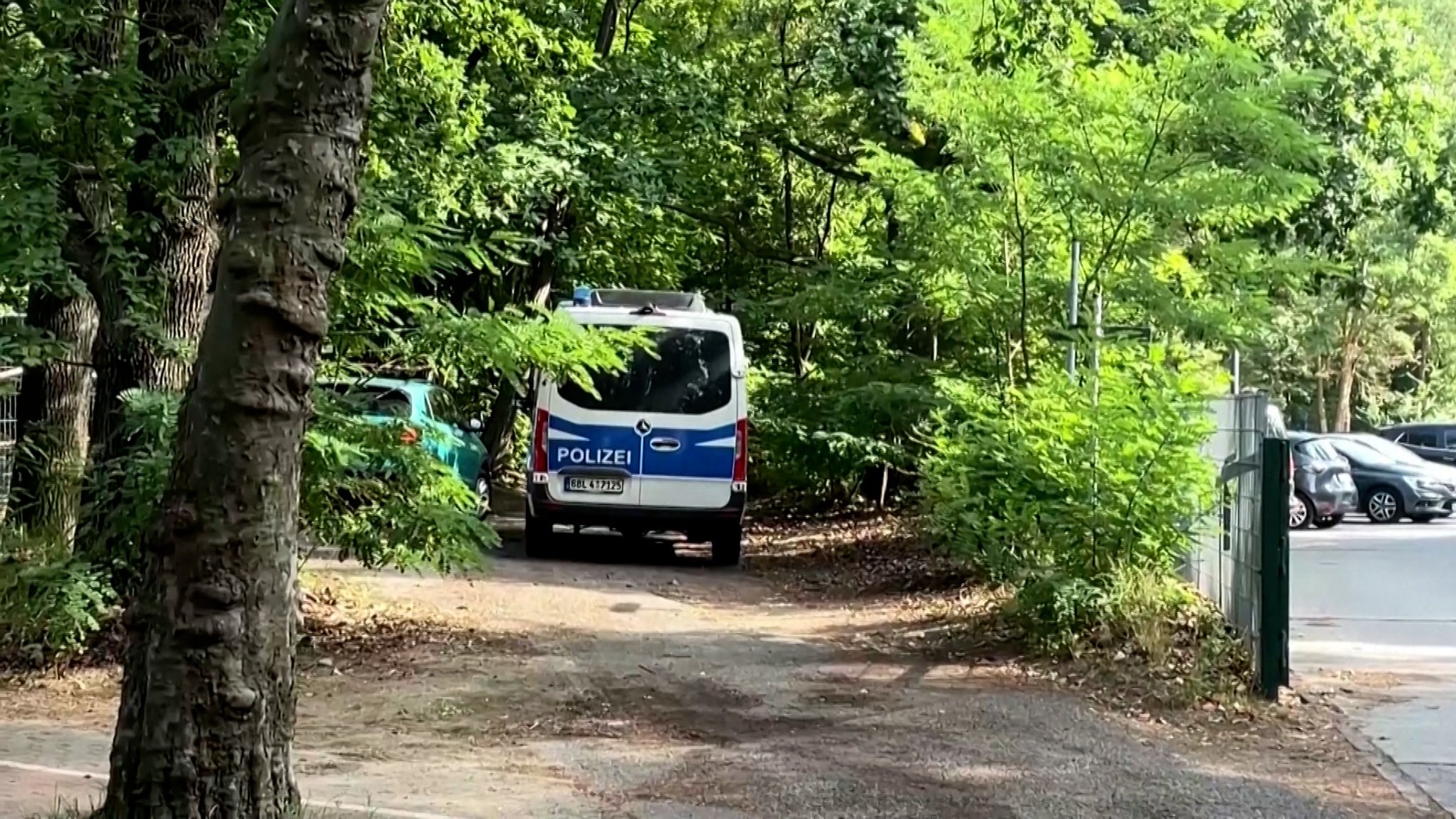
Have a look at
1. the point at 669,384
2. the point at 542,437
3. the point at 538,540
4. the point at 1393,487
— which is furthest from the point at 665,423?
the point at 1393,487

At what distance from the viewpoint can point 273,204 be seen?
486cm

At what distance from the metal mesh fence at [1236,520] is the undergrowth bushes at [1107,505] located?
21cm

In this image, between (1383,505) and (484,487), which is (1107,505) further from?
(1383,505)

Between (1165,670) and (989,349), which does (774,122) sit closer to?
(989,349)

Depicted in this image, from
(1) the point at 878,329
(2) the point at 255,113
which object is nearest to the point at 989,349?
(1) the point at 878,329

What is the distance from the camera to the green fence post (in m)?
9.31

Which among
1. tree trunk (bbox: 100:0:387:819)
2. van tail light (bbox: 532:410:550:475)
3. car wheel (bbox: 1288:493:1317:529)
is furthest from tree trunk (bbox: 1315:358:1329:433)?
tree trunk (bbox: 100:0:387:819)

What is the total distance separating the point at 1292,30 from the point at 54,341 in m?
15.0

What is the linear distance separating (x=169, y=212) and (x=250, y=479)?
5.82 metres

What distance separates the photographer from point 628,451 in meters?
15.2

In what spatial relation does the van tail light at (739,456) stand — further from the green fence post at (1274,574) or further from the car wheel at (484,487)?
the green fence post at (1274,574)

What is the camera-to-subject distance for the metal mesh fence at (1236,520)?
9781 mm

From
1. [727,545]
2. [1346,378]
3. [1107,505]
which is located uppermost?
[1346,378]

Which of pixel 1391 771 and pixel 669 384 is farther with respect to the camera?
pixel 669 384
